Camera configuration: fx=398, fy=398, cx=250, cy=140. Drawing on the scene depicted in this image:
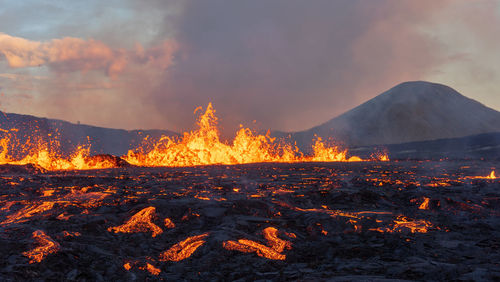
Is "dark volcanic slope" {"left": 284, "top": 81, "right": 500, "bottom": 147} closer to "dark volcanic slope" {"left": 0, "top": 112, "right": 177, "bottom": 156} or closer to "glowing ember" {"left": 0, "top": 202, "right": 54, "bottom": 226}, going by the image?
"dark volcanic slope" {"left": 0, "top": 112, "right": 177, "bottom": 156}

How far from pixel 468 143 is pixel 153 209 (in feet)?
323

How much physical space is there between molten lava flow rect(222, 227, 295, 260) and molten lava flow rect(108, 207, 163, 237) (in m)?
1.64

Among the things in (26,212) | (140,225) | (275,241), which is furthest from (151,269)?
(26,212)

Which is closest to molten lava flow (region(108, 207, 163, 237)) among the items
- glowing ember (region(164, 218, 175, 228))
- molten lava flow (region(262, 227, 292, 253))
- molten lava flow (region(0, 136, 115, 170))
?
glowing ember (region(164, 218, 175, 228))

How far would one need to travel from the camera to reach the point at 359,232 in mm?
6820

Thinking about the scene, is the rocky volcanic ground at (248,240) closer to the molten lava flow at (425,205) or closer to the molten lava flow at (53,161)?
the molten lava flow at (425,205)

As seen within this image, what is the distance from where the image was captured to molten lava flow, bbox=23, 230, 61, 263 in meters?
4.90

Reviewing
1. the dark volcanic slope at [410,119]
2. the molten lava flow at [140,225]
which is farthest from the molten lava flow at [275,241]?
the dark volcanic slope at [410,119]

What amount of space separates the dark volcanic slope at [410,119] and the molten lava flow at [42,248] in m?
148

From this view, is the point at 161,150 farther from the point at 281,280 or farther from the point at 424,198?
the point at 281,280

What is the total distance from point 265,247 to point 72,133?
16354 centimetres

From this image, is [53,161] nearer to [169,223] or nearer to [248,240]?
[169,223]

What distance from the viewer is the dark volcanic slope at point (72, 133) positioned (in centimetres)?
13238

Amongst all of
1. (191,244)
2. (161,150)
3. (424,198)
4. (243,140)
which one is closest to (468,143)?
(243,140)
